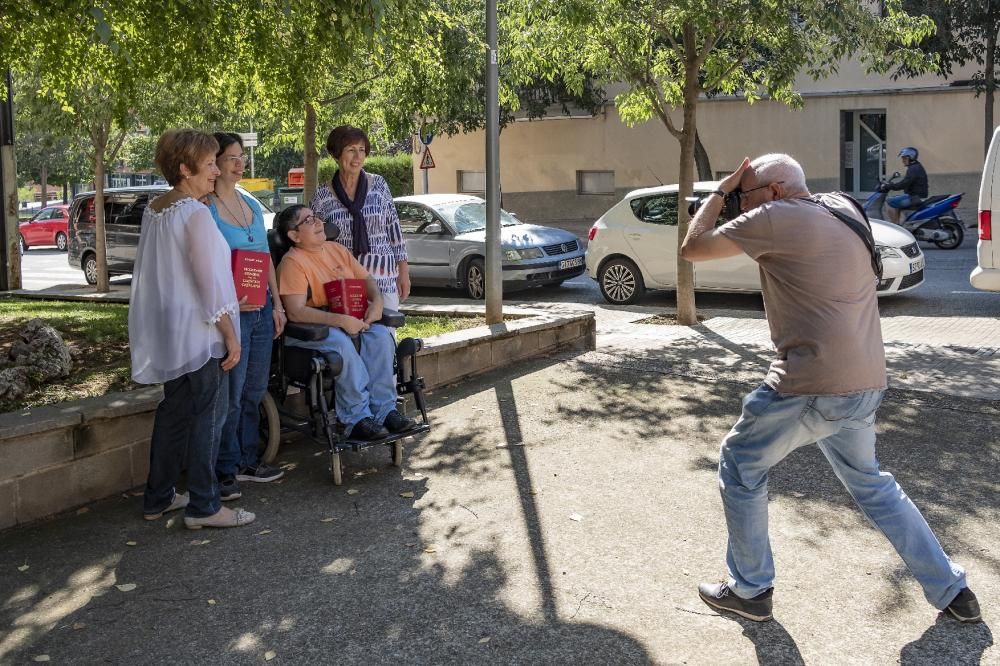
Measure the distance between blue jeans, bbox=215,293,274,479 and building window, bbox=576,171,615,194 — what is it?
25.5m

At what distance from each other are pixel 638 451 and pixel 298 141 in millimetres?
11934

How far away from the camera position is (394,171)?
136 ft

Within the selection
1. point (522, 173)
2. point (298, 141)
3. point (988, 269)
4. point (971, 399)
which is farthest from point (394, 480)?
point (522, 173)

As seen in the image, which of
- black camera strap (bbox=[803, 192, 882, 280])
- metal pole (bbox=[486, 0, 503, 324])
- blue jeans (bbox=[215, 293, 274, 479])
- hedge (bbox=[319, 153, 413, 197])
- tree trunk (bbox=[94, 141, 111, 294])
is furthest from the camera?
hedge (bbox=[319, 153, 413, 197])

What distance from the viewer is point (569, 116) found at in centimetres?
3083

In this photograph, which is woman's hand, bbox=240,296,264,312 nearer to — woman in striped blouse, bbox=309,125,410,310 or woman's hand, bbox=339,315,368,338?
woman's hand, bbox=339,315,368,338

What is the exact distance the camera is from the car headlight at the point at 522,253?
1573 cm

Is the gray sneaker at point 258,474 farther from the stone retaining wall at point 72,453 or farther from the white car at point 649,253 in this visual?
the white car at point 649,253

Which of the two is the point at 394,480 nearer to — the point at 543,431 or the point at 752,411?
Answer: the point at 543,431

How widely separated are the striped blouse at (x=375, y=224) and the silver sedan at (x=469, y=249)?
29.1 ft

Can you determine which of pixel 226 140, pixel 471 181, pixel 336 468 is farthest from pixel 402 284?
pixel 471 181

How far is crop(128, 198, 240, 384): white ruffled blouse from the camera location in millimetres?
5039

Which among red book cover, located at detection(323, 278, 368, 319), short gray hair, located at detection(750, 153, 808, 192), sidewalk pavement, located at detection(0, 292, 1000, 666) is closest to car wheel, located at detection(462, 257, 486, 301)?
sidewalk pavement, located at detection(0, 292, 1000, 666)

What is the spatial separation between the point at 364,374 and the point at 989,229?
279 inches
